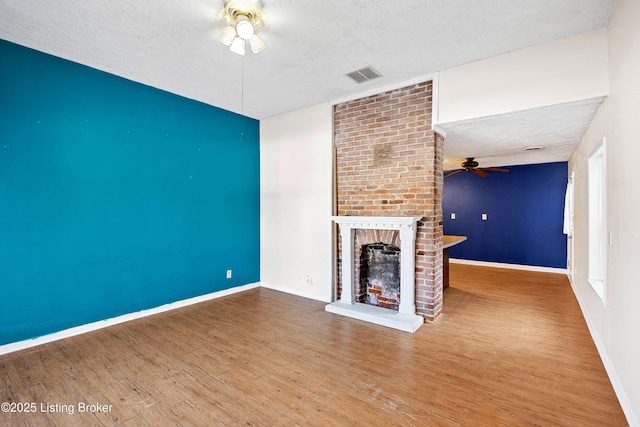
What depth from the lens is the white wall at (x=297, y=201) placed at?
4.24 meters

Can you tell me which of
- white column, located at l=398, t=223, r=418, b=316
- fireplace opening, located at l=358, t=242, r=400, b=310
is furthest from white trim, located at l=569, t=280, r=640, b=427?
fireplace opening, located at l=358, t=242, r=400, b=310

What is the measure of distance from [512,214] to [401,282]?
Answer: 4.59 metres

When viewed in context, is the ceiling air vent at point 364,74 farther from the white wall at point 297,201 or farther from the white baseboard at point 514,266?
the white baseboard at point 514,266

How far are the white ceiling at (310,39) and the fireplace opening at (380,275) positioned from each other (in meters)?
1.67

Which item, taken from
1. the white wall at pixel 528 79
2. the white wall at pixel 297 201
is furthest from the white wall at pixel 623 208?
the white wall at pixel 297 201

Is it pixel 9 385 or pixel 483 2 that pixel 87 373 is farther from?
pixel 483 2

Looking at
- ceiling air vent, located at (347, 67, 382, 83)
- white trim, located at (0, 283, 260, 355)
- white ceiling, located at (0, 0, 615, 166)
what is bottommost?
white trim, located at (0, 283, 260, 355)

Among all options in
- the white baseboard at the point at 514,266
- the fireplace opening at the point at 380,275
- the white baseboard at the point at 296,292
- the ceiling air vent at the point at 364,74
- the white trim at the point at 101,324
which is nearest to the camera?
the white trim at the point at 101,324

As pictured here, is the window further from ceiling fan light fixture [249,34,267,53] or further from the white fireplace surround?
ceiling fan light fixture [249,34,267,53]

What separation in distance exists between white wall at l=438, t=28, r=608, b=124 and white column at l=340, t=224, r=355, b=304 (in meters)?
1.68

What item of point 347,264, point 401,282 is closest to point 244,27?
point 347,264

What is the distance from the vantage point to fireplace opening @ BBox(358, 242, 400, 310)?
382 cm

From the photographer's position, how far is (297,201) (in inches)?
179

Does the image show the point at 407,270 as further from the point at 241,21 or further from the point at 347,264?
the point at 241,21
